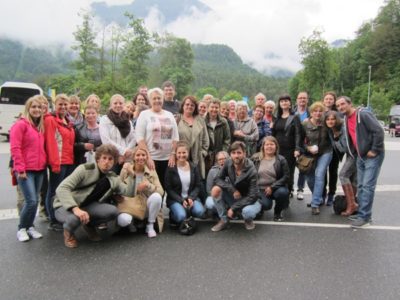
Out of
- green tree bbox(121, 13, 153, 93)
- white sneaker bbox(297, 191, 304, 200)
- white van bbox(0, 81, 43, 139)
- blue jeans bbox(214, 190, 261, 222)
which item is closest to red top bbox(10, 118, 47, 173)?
blue jeans bbox(214, 190, 261, 222)

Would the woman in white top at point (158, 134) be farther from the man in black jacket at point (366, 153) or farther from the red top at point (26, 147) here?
the man in black jacket at point (366, 153)

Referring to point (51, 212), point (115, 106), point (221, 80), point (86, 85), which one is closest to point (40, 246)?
point (51, 212)

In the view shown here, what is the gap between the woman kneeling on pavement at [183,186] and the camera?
491 cm

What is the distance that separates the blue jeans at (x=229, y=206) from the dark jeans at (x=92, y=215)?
1.44 meters

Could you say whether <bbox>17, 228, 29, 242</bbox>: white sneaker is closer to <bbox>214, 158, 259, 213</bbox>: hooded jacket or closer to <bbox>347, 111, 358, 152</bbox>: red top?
<bbox>214, 158, 259, 213</bbox>: hooded jacket

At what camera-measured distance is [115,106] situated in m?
5.04

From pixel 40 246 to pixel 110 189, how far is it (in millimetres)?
1064

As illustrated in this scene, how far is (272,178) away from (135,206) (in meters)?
2.10

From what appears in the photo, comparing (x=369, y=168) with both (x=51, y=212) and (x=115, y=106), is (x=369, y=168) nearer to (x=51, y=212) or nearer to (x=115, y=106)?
(x=115, y=106)

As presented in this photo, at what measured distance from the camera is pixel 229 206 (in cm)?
498

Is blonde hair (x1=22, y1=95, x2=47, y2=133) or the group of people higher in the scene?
blonde hair (x1=22, y1=95, x2=47, y2=133)

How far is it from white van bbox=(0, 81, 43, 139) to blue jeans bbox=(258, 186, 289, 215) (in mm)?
14832

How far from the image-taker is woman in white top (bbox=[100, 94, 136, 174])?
16.4 feet

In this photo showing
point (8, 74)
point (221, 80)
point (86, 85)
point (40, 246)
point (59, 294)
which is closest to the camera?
point (59, 294)
